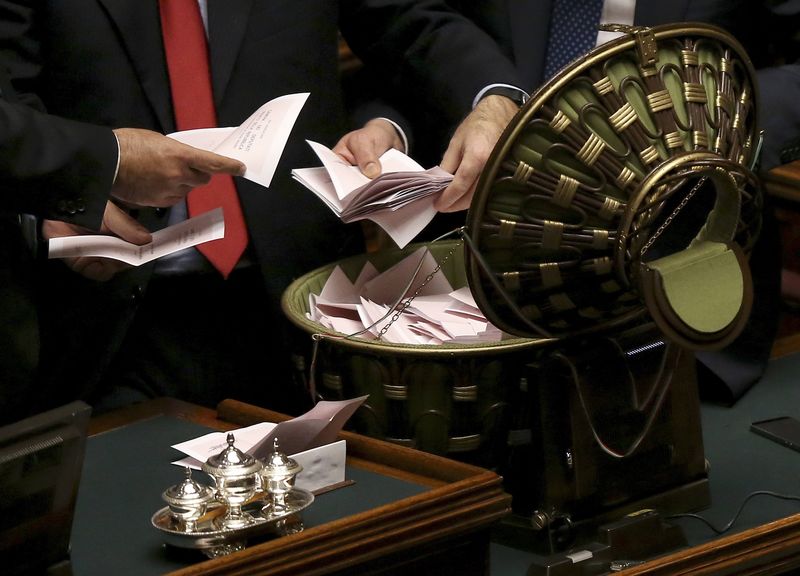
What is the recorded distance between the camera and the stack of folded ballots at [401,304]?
1991mm

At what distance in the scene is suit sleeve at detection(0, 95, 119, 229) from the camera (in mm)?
1938

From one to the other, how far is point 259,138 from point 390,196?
0.22m

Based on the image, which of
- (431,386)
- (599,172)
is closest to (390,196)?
(431,386)

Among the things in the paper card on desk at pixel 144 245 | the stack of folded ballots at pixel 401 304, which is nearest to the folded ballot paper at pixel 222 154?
the paper card on desk at pixel 144 245

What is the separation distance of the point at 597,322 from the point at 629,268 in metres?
0.15

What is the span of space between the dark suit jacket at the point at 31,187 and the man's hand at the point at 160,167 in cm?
3

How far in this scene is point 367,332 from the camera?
201 centimetres

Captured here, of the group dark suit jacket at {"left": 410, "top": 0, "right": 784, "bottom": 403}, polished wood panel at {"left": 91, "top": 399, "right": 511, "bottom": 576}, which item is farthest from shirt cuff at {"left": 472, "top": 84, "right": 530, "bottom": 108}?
polished wood panel at {"left": 91, "top": 399, "right": 511, "bottom": 576}

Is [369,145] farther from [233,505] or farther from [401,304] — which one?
[233,505]

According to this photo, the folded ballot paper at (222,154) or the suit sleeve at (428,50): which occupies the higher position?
the suit sleeve at (428,50)

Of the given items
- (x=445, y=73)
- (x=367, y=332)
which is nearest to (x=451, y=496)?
(x=367, y=332)

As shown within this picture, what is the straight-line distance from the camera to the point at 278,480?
1.56 meters

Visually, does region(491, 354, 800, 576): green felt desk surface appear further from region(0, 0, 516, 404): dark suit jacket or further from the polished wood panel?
region(0, 0, 516, 404): dark suit jacket

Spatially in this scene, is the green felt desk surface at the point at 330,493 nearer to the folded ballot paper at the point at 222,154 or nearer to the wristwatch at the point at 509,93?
the folded ballot paper at the point at 222,154
